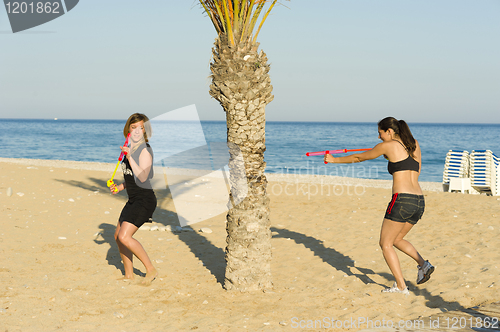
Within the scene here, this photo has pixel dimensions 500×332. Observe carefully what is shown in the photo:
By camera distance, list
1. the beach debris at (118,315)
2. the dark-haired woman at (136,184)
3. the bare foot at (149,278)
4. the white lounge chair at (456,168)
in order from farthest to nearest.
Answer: the white lounge chair at (456,168), the bare foot at (149,278), the dark-haired woman at (136,184), the beach debris at (118,315)

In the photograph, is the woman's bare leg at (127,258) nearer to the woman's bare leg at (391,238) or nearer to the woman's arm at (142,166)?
the woman's arm at (142,166)

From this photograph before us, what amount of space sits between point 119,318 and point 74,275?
1.51m

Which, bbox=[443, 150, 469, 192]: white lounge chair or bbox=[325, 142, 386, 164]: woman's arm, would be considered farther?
bbox=[443, 150, 469, 192]: white lounge chair

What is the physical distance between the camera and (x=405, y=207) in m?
4.44

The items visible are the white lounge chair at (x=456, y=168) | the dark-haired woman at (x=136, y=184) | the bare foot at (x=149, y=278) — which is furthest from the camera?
the white lounge chair at (x=456, y=168)

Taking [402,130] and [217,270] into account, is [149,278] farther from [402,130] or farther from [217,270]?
[402,130]

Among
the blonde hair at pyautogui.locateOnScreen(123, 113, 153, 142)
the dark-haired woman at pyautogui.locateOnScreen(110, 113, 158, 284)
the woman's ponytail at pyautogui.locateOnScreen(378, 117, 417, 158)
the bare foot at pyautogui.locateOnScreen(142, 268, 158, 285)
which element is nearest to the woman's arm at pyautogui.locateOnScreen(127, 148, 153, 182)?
the dark-haired woman at pyautogui.locateOnScreen(110, 113, 158, 284)

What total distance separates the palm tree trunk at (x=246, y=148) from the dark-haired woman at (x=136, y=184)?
39.6 inches

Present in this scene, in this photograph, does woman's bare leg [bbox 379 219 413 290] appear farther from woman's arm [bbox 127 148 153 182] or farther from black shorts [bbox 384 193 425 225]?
woman's arm [bbox 127 148 153 182]

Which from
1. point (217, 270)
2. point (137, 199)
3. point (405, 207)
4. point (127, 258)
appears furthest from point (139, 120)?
A: point (405, 207)

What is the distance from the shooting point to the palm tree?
14.4ft

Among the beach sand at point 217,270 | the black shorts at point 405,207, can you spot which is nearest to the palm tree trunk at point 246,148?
the beach sand at point 217,270

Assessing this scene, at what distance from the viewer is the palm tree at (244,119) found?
4.40m

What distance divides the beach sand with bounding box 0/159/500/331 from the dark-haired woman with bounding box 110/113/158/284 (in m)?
0.70
